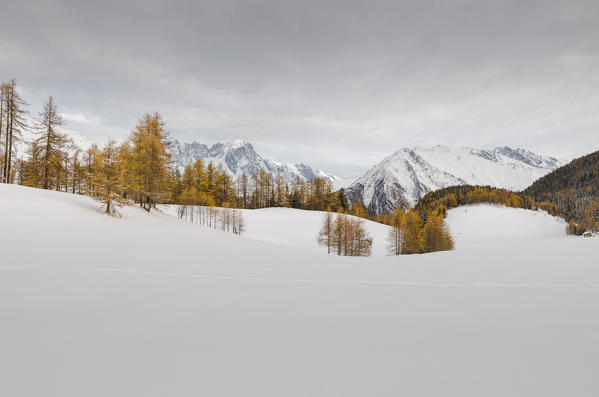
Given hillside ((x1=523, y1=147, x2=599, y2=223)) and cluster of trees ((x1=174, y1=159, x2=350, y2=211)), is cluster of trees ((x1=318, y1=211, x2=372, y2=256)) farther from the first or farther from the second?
hillside ((x1=523, y1=147, x2=599, y2=223))

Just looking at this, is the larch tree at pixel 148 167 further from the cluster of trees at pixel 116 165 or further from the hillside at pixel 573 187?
the hillside at pixel 573 187

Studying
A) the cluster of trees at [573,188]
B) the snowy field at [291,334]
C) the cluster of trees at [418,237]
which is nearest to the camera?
the snowy field at [291,334]

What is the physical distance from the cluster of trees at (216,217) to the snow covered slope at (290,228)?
1969 millimetres

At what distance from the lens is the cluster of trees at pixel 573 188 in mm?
113819

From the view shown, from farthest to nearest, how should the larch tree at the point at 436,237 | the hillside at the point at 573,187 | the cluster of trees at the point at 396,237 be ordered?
the hillside at the point at 573,187
the larch tree at the point at 436,237
the cluster of trees at the point at 396,237

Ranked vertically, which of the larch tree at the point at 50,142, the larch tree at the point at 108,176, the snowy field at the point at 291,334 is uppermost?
the larch tree at the point at 50,142

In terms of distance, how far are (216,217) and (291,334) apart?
44.5m

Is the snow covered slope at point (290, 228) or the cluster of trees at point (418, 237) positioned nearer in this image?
the cluster of trees at point (418, 237)

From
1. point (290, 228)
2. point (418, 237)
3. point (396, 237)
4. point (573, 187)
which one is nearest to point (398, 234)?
point (396, 237)

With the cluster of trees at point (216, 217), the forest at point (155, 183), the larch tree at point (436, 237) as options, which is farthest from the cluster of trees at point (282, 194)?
the larch tree at point (436, 237)

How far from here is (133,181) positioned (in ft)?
73.5

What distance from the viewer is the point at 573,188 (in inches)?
5817

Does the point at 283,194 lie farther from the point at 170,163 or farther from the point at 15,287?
the point at 15,287

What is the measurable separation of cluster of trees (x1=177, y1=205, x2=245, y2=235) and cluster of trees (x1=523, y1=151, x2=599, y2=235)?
134 m
